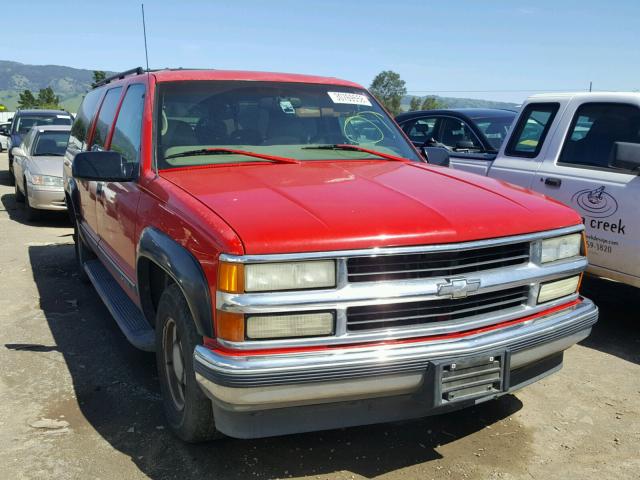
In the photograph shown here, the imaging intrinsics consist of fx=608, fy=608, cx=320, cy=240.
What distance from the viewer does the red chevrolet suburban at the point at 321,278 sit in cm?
247

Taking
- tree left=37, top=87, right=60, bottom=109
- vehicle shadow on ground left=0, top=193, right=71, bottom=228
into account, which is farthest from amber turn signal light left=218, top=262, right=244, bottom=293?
tree left=37, top=87, right=60, bottom=109

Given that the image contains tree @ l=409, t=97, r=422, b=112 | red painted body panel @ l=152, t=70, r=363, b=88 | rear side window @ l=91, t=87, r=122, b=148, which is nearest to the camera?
red painted body panel @ l=152, t=70, r=363, b=88

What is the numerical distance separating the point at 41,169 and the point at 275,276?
8.34 m

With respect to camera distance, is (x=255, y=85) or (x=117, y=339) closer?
(x=255, y=85)

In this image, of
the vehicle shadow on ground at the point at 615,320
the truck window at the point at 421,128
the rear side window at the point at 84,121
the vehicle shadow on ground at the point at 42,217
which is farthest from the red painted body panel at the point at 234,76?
the vehicle shadow on ground at the point at 42,217

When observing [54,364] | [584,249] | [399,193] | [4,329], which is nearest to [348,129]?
[399,193]

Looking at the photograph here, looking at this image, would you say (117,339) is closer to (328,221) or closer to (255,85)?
(255,85)

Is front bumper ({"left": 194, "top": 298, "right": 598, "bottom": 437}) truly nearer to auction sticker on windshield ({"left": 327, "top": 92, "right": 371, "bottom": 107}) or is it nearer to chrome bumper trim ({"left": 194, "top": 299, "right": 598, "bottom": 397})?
chrome bumper trim ({"left": 194, "top": 299, "right": 598, "bottom": 397})

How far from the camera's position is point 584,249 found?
326cm

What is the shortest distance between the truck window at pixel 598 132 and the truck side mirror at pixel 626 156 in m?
0.16

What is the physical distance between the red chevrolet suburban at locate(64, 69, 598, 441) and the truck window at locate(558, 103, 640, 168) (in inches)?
68.0

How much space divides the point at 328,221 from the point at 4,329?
11.7 ft

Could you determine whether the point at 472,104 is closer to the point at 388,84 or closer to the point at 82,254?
the point at 82,254

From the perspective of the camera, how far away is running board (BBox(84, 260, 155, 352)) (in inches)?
140
